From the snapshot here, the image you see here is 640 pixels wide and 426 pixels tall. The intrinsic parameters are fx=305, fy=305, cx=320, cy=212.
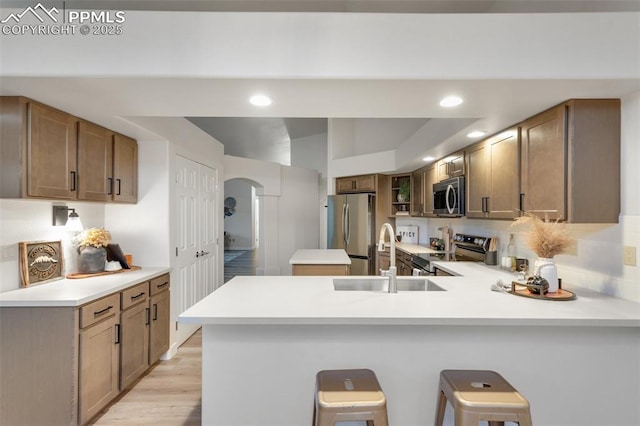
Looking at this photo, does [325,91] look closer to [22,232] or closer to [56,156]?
[56,156]

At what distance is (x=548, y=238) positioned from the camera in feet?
6.12

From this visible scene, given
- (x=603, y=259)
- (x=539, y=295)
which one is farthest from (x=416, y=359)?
(x=603, y=259)

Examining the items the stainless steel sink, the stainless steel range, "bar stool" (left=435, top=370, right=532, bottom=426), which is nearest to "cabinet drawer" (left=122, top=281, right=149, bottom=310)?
the stainless steel sink

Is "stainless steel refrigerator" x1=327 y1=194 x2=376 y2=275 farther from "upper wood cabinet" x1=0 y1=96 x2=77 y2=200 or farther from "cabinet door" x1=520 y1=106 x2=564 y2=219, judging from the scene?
"upper wood cabinet" x1=0 y1=96 x2=77 y2=200

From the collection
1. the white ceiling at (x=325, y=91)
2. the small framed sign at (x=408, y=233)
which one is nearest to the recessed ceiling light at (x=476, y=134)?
the white ceiling at (x=325, y=91)

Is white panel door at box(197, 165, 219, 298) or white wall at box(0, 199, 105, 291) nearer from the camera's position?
white wall at box(0, 199, 105, 291)


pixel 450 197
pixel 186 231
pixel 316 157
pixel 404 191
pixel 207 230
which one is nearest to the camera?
pixel 450 197

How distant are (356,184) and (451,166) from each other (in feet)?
7.45

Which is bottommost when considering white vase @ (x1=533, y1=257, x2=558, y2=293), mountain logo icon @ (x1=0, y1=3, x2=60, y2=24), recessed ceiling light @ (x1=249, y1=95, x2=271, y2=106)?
white vase @ (x1=533, y1=257, x2=558, y2=293)

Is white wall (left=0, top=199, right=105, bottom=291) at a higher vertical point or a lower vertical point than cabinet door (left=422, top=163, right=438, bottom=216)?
lower

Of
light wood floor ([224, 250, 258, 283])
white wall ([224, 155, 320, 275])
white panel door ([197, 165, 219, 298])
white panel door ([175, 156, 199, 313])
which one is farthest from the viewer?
light wood floor ([224, 250, 258, 283])

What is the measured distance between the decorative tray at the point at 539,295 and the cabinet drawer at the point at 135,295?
271 cm

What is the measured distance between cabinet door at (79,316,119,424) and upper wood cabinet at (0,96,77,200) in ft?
3.14

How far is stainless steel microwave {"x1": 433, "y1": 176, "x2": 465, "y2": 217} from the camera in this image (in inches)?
121
